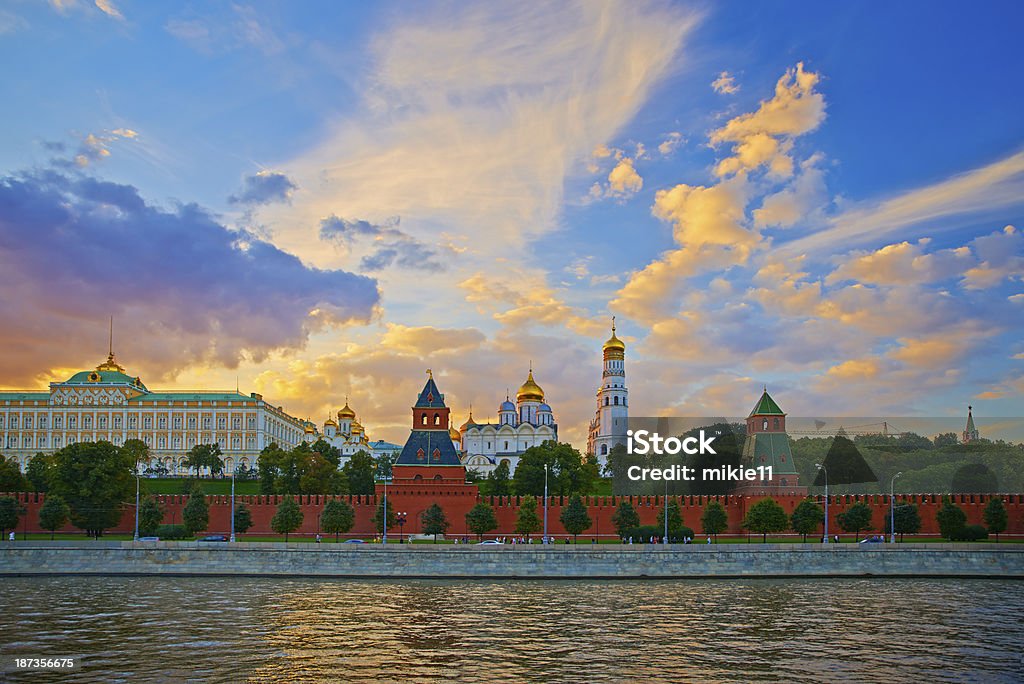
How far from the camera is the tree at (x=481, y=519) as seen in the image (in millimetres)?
54844

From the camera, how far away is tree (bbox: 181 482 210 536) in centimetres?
5425

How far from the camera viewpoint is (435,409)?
63.3 metres

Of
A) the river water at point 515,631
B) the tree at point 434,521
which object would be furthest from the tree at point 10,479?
the tree at point 434,521

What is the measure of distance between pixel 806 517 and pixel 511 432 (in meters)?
61.1

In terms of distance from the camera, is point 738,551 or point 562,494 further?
point 562,494

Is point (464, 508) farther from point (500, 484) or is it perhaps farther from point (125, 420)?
point (125, 420)

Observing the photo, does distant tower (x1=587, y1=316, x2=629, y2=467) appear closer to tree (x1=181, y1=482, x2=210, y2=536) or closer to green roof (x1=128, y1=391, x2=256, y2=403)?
green roof (x1=128, y1=391, x2=256, y2=403)

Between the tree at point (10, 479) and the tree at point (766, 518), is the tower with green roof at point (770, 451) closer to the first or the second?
the tree at point (766, 518)

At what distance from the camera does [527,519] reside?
55.2 m

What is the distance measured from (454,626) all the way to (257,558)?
1768 centimetres

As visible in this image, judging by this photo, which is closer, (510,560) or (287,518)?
(510,560)

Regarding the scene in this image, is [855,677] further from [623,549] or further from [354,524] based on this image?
[354,524]

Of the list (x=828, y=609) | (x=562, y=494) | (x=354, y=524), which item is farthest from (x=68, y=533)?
(x=828, y=609)

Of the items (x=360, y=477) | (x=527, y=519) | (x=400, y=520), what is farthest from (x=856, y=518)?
(x=360, y=477)
